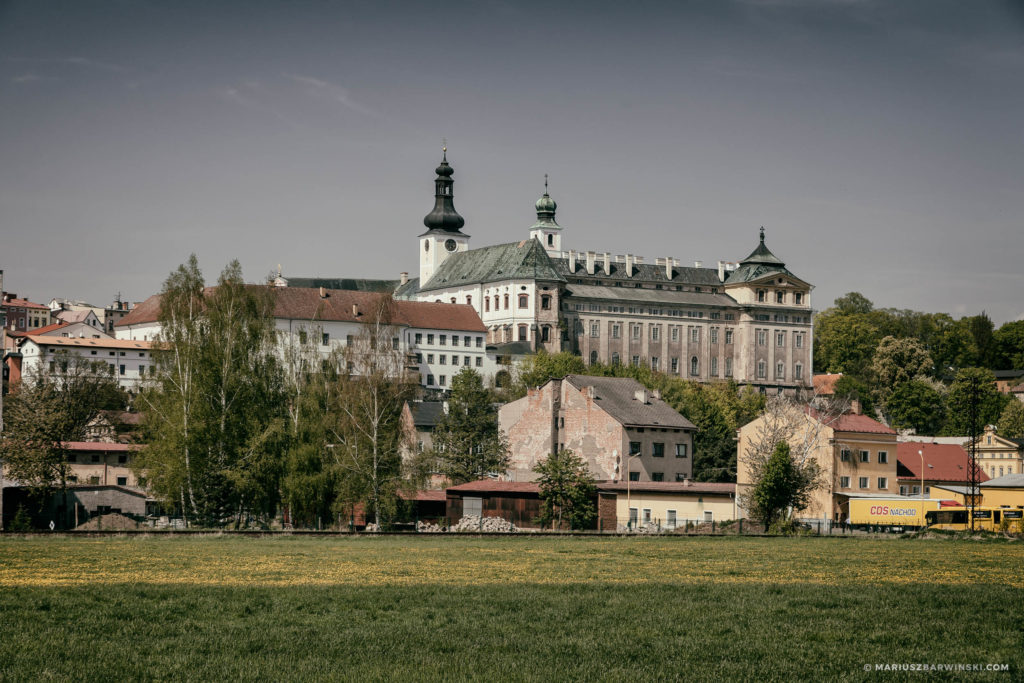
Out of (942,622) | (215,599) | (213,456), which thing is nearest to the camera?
(942,622)

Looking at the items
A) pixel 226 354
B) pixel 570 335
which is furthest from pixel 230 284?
pixel 570 335

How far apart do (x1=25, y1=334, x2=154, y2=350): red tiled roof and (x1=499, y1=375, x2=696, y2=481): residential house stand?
6208 centimetres

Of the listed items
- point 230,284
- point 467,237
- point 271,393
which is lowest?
point 271,393

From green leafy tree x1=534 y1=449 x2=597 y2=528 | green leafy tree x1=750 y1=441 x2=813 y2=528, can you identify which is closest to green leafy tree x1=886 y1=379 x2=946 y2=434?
green leafy tree x1=750 y1=441 x2=813 y2=528

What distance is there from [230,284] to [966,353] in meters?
133

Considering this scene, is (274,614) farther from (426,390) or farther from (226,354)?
(426,390)

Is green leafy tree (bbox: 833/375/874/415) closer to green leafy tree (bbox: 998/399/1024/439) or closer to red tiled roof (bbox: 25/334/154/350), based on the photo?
green leafy tree (bbox: 998/399/1024/439)

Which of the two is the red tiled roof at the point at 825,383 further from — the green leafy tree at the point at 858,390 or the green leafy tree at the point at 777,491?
the green leafy tree at the point at 777,491

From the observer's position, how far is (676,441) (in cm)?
7288

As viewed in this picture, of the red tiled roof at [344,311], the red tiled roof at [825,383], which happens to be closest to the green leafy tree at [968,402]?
the red tiled roof at [825,383]

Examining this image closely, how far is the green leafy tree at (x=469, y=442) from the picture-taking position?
73963 mm

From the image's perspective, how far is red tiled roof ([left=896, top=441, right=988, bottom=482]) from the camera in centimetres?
7781

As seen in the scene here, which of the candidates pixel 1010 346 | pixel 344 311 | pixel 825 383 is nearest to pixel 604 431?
pixel 344 311

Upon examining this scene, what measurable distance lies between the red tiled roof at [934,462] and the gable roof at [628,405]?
14.4 m
